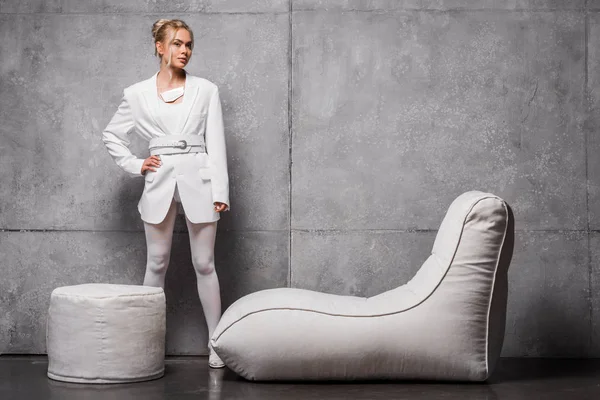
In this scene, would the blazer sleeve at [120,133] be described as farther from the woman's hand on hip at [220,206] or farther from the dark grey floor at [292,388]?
the dark grey floor at [292,388]

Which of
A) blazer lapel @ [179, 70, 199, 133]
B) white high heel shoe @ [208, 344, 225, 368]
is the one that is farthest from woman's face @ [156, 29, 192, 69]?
white high heel shoe @ [208, 344, 225, 368]

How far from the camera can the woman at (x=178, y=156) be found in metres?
4.16

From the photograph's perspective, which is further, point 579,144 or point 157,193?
point 579,144

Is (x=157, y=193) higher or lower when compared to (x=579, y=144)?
lower

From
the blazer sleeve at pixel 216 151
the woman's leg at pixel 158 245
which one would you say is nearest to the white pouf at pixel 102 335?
the woman's leg at pixel 158 245

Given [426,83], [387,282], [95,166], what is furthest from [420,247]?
[95,166]

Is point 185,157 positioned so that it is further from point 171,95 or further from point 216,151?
point 171,95

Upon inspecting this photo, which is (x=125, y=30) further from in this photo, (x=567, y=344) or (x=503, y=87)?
(x=567, y=344)

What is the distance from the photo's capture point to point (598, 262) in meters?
4.64

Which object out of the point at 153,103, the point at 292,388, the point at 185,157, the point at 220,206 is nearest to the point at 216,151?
the point at 185,157

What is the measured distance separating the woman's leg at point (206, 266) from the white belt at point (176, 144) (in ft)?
1.30

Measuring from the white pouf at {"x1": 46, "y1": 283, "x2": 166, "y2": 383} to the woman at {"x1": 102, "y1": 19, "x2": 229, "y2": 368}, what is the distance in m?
0.54

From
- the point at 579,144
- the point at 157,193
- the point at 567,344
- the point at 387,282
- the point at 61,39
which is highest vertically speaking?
the point at 61,39

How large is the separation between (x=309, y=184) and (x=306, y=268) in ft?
1.76
